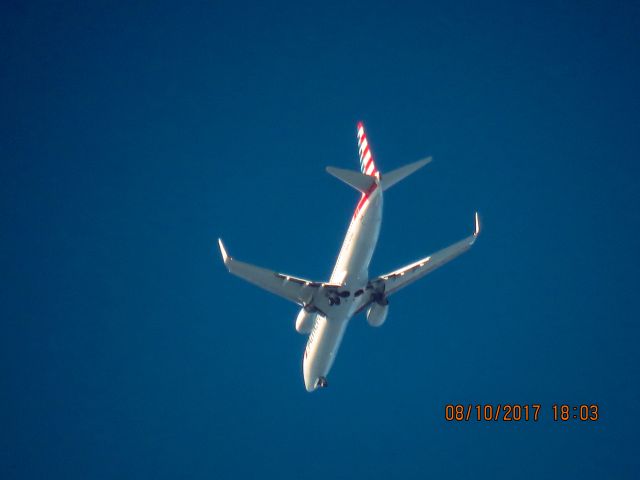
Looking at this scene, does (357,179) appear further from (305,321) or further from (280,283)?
(305,321)

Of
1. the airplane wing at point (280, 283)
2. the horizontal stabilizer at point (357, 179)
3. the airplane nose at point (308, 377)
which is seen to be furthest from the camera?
the airplane nose at point (308, 377)

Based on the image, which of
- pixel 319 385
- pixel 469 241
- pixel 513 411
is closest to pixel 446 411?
pixel 513 411

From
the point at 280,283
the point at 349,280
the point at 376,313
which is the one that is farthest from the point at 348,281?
the point at 376,313

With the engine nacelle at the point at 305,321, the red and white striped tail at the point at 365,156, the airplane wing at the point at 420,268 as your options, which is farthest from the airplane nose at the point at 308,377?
the red and white striped tail at the point at 365,156

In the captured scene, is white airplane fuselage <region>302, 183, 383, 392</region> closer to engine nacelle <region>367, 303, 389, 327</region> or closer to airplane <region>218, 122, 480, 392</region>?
airplane <region>218, 122, 480, 392</region>

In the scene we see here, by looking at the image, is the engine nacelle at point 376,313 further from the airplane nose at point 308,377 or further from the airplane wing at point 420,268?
the airplane nose at point 308,377

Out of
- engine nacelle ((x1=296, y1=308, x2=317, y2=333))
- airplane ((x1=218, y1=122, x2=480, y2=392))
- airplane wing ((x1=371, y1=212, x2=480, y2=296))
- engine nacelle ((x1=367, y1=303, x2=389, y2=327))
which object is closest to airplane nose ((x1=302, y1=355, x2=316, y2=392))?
airplane ((x1=218, y1=122, x2=480, y2=392))

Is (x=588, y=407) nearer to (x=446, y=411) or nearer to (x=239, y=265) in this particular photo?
(x=446, y=411)
